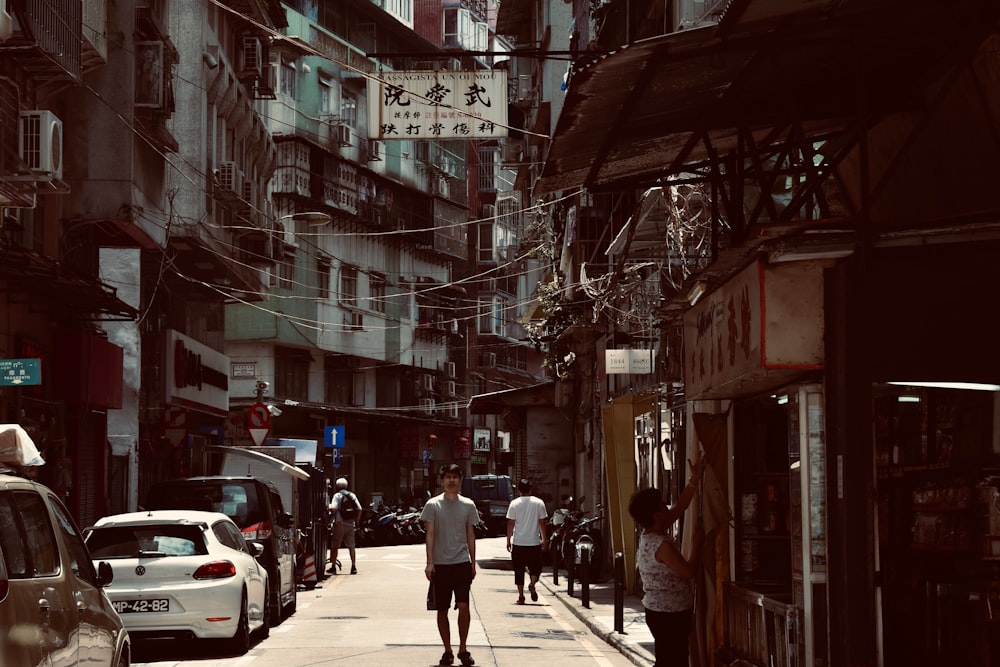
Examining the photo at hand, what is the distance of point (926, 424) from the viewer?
460 inches

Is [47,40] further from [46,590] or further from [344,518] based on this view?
[344,518]

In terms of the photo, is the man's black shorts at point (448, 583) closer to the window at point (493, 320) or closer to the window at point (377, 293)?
the window at point (377, 293)

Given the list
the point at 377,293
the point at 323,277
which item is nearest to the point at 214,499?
the point at 323,277

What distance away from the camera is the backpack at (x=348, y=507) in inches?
1346

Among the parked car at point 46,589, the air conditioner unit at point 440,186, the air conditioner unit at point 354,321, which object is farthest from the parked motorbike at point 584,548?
the air conditioner unit at point 440,186

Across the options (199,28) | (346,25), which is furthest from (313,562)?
(346,25)

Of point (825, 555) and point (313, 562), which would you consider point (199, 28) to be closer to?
point (313, 562)

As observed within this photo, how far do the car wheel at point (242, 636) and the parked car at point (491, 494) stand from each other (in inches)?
1640

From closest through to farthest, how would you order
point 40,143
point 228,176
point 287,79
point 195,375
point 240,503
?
point 40,143 → point 240,503 → point 228,176 → point 195,375 → point 287,79

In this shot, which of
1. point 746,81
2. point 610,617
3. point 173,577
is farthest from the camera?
point 610,617

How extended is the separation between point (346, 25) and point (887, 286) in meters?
58.0

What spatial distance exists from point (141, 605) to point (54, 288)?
698 centimetres

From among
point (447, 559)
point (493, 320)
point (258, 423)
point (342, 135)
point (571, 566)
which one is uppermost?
point (342, 135)

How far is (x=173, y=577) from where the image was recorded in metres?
15.7
